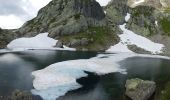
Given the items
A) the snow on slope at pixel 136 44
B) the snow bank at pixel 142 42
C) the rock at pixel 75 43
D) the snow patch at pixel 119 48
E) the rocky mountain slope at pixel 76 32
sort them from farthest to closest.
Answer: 1. the rocky mountain slope at pixel 76 32
2. the snow bank at pixel 142 42
3. the snow on slope at pixel 136 44
4. the rock at pixel 75 43
5. the snow patch at pixel 119 48

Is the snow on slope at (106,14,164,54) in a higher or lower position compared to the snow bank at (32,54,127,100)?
higher

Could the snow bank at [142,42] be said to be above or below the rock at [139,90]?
above

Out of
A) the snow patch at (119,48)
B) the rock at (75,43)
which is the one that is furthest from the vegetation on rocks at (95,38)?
the snow patch at (119,48)

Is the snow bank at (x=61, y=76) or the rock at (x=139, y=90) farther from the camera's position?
the snow bank at (x=61, y=76)

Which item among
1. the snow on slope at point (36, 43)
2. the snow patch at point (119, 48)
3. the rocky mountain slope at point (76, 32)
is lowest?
the snow patch at point (119, 48)

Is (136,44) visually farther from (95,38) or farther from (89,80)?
(89,80)

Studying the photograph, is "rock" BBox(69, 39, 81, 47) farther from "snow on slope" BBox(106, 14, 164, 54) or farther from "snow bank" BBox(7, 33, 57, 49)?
"snow on slope" BBox(106, 14, 164, 54)

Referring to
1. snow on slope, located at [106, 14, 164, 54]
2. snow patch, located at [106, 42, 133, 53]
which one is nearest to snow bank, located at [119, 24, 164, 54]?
snow on slope, located at [106, 14, 164, 54]

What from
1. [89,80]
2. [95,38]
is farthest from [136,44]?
[89,80]

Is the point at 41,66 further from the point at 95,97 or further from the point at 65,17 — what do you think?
the point at 65,17

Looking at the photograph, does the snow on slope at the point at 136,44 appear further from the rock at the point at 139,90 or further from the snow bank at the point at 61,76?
the rock at the point at 139,90
